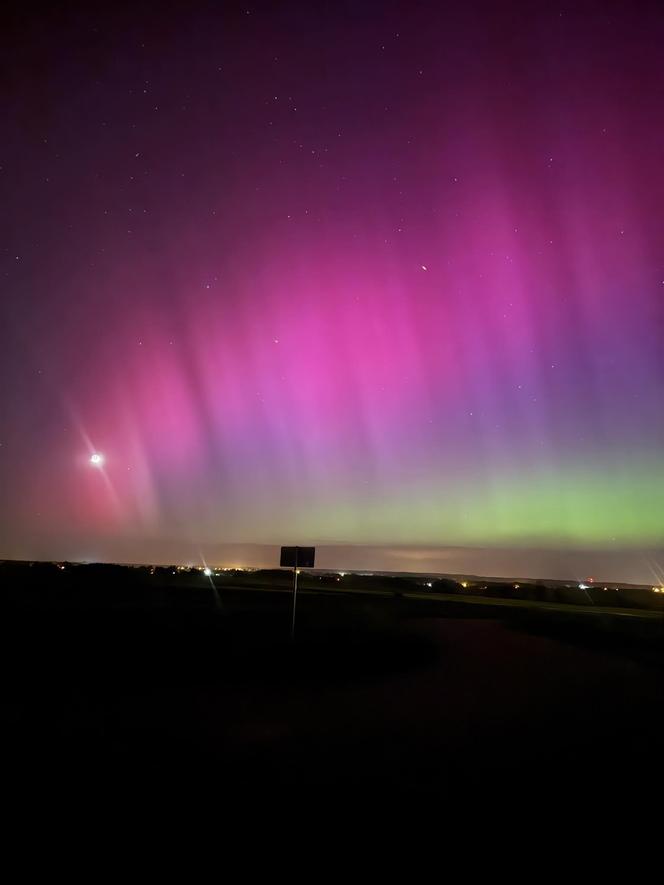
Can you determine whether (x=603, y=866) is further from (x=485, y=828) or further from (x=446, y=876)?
(x=446, y=876)

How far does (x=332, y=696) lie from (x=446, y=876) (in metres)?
6.92

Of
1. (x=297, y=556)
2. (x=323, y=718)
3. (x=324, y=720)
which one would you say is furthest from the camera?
(x=297, y=556)

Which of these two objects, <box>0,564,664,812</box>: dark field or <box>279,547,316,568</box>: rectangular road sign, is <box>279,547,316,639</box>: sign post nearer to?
<box>279,547,316,568</box>: rectangular road sign

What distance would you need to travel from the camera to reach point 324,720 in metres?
9.07

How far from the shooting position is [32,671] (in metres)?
12.4

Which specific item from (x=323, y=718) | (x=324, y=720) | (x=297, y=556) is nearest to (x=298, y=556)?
(x=297, y=556)

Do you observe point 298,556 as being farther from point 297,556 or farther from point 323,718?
point 323,718

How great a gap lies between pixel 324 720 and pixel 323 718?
0.14 m

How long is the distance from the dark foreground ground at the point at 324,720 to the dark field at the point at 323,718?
1.4 inches

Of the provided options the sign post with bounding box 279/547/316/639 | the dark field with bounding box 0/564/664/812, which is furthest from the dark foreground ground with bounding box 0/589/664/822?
the sign post with bounding box 279/547/316/639

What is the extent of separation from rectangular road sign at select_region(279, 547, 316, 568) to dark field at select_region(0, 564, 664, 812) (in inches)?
105

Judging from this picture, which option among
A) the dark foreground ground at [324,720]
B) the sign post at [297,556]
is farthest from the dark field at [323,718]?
the sign post at [297,556]

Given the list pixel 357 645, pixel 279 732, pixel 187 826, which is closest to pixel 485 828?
pixel 187 826

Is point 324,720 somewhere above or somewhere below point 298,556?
below
